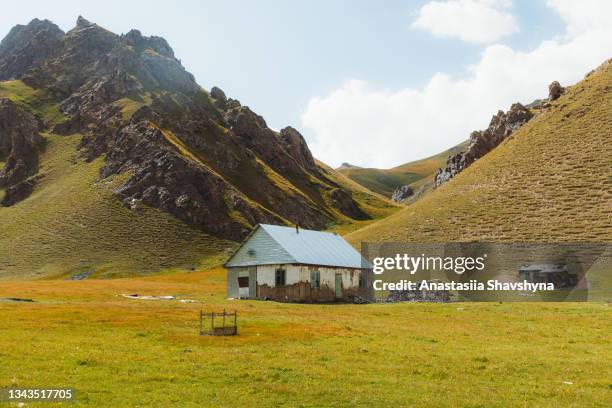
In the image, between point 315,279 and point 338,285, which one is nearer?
point 315,279

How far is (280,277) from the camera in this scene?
69250 millimetres

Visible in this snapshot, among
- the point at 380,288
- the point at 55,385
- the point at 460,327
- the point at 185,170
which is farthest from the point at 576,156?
the point at 185,170

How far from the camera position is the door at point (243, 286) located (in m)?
71.6

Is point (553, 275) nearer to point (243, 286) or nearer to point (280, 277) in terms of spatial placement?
point (280, 277)

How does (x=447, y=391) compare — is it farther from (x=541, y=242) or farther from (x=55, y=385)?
(x=541, y=242)

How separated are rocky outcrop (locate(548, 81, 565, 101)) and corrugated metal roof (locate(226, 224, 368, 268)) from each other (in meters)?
89.7

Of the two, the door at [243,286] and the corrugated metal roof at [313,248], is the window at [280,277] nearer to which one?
the corrugated metal roof at [313,248]

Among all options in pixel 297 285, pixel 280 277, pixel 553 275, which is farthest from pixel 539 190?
pixel 280 277

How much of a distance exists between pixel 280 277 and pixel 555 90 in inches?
4205

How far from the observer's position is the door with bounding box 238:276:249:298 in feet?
235

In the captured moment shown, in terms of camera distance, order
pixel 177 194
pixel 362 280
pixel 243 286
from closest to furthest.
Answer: pixel 243 286 < pixel 362 280 < pixel 177 194

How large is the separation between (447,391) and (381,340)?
11603 millimetres

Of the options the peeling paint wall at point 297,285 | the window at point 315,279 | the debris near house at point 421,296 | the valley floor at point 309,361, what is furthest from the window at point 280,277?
the valley floor at point 309,361

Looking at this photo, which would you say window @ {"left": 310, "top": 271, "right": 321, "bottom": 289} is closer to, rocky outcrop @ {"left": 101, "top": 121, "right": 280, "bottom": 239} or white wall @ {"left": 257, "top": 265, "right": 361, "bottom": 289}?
white wall @ {"left": 257, "top": 265, "right": 361, "bottom": 289}
